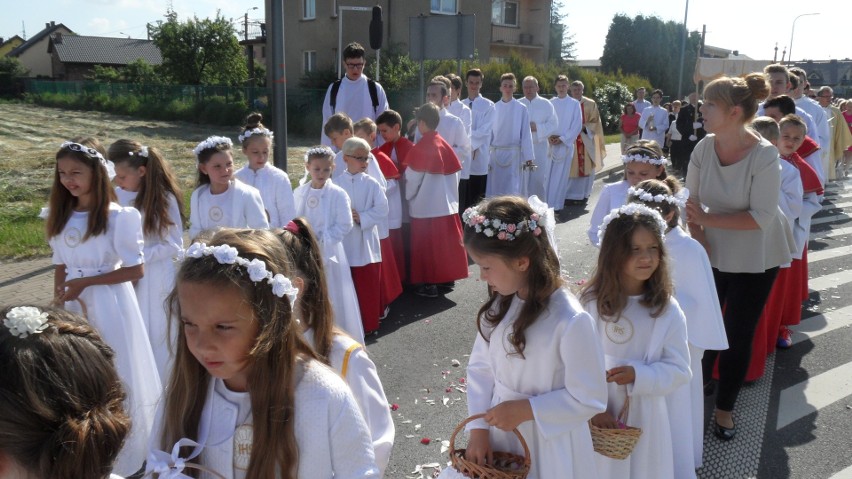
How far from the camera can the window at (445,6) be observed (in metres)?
32.5

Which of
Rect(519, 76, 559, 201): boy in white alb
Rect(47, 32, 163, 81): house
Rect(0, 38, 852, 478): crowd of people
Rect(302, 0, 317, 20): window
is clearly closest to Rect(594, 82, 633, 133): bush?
Rect(302, 0, 317, 20): window

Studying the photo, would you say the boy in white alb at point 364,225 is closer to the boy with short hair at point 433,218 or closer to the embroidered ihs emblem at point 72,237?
the boy with short hair at point 433,218

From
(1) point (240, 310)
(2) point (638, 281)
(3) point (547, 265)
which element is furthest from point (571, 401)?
(1) point (240, 310)

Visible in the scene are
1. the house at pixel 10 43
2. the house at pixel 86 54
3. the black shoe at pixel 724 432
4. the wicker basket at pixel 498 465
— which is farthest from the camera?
the house at pixel 10 43

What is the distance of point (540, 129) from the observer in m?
12.3

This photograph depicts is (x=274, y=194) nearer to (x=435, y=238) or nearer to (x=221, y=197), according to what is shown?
(x=221, y=197)

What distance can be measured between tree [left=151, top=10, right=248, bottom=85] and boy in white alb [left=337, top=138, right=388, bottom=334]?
37.6 meters

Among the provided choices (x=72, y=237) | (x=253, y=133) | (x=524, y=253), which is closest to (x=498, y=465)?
(x=524, y=253)

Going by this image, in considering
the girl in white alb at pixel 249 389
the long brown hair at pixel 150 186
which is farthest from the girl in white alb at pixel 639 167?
the girl in white alb at pixel 249 389

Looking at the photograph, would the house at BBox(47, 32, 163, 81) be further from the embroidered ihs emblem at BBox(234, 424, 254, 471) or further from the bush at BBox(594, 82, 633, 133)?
the embroidered ihs emblem at BBox(234, 424, 254, 471)

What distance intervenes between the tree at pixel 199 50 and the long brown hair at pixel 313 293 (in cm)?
4128

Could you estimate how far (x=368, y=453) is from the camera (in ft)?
6.61

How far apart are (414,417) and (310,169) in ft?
7.23

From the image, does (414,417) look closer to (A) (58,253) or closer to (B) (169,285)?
(B) (169,285)
